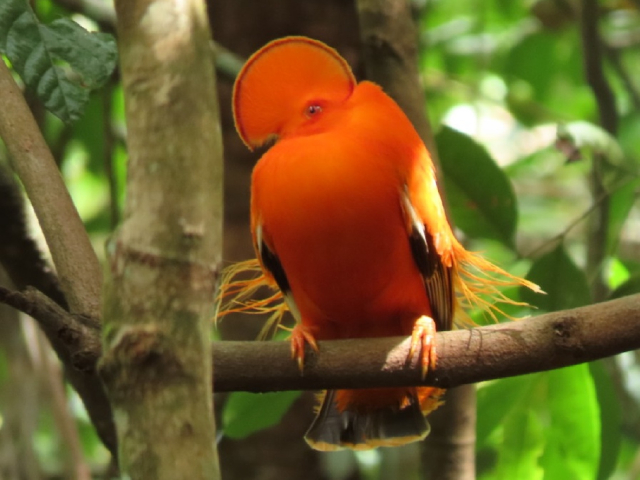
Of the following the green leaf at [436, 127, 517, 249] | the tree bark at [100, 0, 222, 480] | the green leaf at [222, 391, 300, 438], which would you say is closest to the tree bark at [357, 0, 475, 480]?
the green leaf at [436, 127, 517, 249]

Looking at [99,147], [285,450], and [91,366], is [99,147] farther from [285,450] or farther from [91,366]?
[91,366]

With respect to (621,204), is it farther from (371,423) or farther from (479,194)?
(371,423)

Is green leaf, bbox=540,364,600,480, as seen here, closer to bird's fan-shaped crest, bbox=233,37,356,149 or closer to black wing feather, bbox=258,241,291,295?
black wing feather, bbox=258,241,291,295

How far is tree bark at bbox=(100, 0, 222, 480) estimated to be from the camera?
89cm

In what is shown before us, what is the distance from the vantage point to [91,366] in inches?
55.7

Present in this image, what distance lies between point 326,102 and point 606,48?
237 centimetres

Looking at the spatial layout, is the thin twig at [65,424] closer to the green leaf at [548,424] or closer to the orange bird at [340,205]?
the orange bird at [340,205]

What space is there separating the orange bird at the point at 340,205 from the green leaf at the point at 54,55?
13.9 inches

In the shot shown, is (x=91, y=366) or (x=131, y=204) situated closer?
(x=131, y=204)

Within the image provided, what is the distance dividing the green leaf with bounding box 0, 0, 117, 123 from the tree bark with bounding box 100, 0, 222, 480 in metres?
0.83

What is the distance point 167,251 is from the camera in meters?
0.91

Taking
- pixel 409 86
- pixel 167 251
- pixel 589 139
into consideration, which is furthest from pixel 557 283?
pixel 167 251

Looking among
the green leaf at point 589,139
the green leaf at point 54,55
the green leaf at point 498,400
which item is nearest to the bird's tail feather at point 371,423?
the green leaf at point 498,400

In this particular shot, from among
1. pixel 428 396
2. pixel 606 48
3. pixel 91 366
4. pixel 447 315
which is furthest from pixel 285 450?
pixel 606 48
